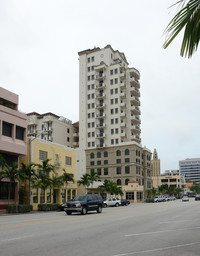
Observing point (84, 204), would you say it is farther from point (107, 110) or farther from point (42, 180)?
point (107, 110)

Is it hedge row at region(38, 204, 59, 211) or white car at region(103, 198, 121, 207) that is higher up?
hedge row at region(38, 204, 59, 211)

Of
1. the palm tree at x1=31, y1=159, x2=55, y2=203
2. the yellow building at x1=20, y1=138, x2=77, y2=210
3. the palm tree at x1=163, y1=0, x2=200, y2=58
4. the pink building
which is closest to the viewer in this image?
the palm tree at x1=163, y1=0, x2=200, y2=58

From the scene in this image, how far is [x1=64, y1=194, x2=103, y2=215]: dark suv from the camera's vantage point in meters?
26.1

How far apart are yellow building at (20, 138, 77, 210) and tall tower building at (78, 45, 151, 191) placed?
3463 cm

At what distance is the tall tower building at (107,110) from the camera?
85.4 m

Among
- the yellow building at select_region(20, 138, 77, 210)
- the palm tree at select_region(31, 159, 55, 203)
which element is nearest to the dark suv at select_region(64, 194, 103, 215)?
the palm tree at select_region(31, 159, 55, 203)

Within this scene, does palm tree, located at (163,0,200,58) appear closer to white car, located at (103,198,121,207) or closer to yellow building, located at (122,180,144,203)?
white car, located at (103,198,121,207)

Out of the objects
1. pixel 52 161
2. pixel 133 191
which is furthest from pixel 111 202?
pixel 133 191

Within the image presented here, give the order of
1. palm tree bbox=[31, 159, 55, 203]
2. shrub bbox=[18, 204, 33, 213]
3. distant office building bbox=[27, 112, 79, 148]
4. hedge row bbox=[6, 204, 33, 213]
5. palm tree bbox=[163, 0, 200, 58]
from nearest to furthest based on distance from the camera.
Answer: palm tree bbox=[163, 0, 200, 58] → hedge row bbox=[6, 204, 33, 213] → shrub bbox=[18, 204, 33, 213] → palm tree bbox=[31, 159, 55, 203] → distant office building bbox=[27, 112, 79, 148]

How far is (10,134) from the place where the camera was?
121 feet

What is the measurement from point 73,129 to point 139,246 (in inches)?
3556

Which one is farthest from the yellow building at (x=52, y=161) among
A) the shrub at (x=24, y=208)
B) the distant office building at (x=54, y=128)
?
the distant office building at (x=54, y=128)

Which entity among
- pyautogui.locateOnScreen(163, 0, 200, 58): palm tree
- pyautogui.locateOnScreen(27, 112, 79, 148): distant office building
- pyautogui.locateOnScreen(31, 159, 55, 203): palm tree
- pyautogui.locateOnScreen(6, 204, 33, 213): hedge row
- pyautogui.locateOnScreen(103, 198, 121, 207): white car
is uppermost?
pyautogui.locateOnScreen(27, 112, 79, 148): distant office building

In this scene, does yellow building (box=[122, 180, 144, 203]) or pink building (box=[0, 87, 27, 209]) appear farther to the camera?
yellow building (box=[122, 180, 144, 203])
